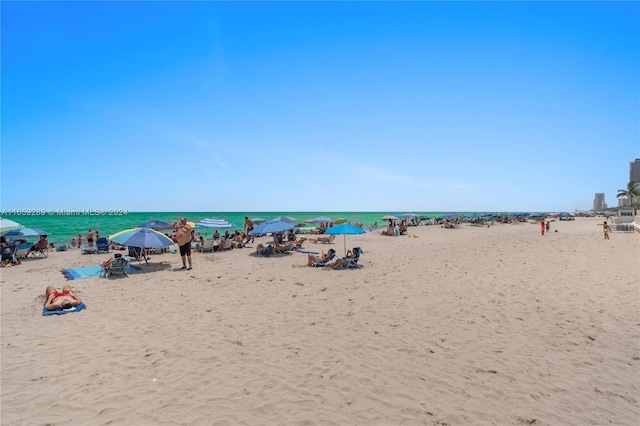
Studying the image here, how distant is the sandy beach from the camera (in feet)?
11.5

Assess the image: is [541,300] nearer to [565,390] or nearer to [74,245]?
→ [565,390]

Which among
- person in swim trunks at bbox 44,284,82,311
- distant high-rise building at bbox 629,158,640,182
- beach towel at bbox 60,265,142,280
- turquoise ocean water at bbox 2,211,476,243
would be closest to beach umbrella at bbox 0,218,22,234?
beach towel at bbox 60,265,142,280

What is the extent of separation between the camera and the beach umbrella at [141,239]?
1050 cm

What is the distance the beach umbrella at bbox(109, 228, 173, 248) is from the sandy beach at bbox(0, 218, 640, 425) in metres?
1.64

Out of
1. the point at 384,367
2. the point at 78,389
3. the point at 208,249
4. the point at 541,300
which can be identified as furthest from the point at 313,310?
the point at 208,249

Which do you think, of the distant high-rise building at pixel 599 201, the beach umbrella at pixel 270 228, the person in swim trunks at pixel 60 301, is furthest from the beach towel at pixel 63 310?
the distant high-rise building at pixel 599 201

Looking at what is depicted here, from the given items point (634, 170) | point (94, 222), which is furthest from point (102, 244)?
point (634, 170)

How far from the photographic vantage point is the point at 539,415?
3.40 m

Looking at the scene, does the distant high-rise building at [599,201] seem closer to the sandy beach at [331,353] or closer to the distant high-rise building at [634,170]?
the distant high-rise building at [634,170]

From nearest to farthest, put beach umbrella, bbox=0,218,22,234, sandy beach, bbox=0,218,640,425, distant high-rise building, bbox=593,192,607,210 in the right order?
sandy beach, bbox=0,218,640,425 → beach umbrella, bbox=0,218,22,234 → distant high-rise building, bbox=593,192,607,210

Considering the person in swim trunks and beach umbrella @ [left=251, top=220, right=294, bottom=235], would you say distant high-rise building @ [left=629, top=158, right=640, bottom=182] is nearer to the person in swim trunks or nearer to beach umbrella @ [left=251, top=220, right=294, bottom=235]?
beach umbrella @ [left=251, top=220, right=294, bottom=235]

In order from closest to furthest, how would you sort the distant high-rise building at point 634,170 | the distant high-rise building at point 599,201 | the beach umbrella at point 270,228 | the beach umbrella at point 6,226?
the beach umbrella at point 6,226 → the beach umbrella at point 270,228 → the distant high-rise building at point 634,170 → the distant high-rise building at point 599,201

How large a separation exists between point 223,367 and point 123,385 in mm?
1205

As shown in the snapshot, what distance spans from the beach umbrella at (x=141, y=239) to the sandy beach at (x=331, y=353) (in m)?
1.64
